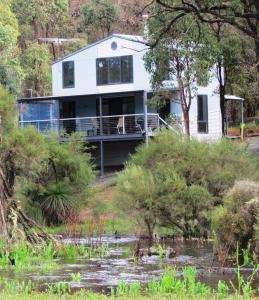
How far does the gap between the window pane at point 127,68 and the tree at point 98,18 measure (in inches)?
993

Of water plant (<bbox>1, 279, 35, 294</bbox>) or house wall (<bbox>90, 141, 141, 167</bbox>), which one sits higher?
house wall (<bbox>90, 141, 141, 167</bbox>)

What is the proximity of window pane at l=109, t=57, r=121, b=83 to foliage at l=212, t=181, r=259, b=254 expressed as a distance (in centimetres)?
2950

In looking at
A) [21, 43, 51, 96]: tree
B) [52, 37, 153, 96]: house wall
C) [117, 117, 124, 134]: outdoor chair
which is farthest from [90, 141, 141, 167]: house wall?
[21, 43, 51, 96]: tree

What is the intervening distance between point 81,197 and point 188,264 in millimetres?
12626

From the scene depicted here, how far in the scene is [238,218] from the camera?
18234mm

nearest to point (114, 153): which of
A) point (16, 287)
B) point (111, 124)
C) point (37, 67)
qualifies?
point (111, 124)

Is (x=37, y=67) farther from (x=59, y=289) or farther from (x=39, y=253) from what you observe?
(x=59, y=289)

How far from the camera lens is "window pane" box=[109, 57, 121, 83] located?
47.7 metres

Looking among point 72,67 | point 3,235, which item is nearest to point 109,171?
point 72,67

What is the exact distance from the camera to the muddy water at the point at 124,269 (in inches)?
600

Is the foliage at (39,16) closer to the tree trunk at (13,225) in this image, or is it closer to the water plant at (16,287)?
the tree trunk at (13,225)

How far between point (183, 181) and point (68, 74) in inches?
1111

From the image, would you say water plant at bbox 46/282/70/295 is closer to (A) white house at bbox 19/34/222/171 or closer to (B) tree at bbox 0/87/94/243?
(B) tree at bbox 0/87/94/243

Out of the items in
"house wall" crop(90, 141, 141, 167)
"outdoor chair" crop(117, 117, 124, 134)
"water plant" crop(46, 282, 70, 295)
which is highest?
"outdoor chair" crop(117, 117, 124, 134)
